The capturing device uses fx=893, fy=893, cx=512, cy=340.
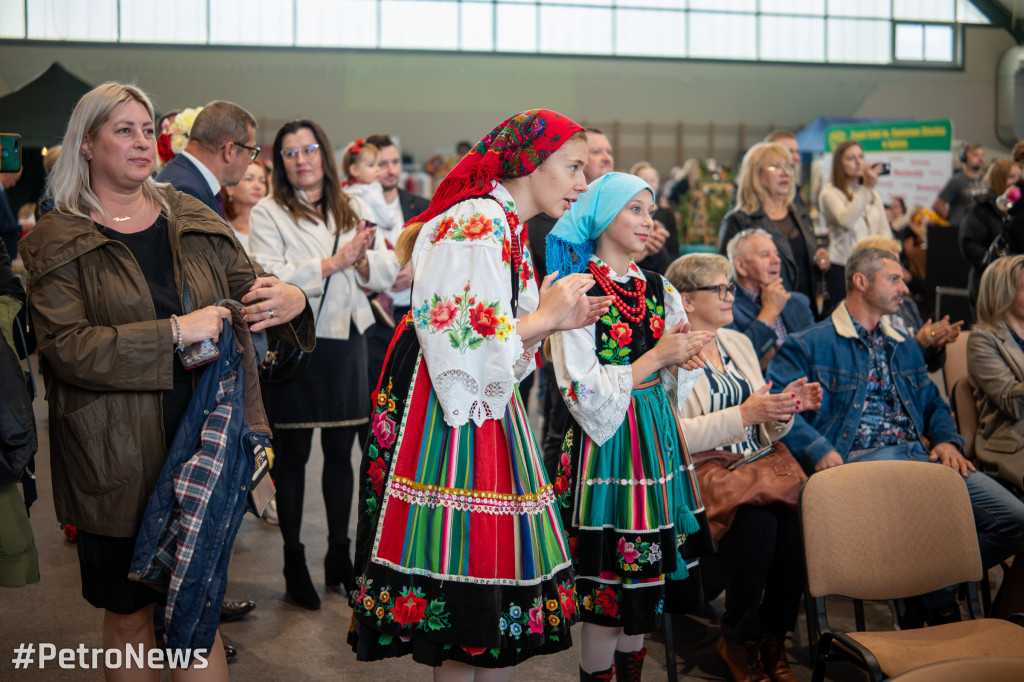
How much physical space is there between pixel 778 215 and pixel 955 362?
1.17m

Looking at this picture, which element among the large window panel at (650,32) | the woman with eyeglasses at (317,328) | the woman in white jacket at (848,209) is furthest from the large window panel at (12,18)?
the woman in white jacket at (848,209)

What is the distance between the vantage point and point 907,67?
16438 millimetres

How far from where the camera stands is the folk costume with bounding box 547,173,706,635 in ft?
7.45

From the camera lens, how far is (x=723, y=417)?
2.73 meters

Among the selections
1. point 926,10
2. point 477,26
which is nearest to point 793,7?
point 926,10

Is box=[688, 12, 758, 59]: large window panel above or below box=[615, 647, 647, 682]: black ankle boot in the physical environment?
above

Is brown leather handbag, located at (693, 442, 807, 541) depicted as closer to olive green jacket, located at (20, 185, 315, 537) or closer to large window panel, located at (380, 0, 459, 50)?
olive green jacket, located at (20, 185, 315, 537)

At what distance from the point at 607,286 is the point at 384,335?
6.23 feet

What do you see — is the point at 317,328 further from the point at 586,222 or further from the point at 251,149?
the point at 586,222

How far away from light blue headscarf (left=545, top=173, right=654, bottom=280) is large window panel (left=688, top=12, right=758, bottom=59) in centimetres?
1451

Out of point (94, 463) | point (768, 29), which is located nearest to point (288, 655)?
point (94, 463)

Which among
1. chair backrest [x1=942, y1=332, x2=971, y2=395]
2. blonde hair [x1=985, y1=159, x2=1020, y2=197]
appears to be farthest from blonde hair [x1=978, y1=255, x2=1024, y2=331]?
blonde hair [x1=985, y1=159, x2=1020, y2=197]

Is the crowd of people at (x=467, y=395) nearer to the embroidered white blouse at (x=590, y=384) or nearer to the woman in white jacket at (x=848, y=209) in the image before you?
the embroidered white blouse at (x=590, y=384)

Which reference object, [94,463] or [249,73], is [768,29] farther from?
[94,463]
